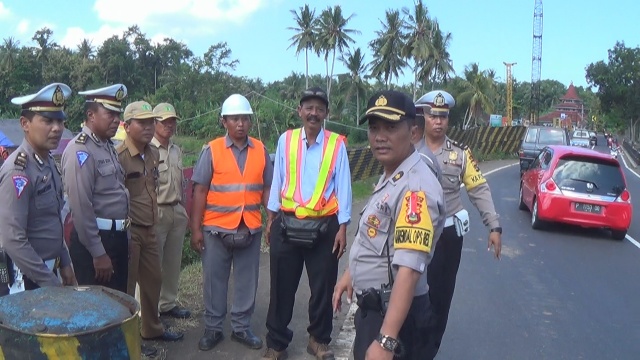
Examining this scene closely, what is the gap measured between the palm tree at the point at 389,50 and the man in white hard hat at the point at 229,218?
53.5 meters

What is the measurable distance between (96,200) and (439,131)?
243cm

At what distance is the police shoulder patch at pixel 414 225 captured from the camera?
254cm

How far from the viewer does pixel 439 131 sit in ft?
14.6

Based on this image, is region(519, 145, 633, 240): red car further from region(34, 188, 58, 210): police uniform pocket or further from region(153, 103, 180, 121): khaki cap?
region(34, 188, 58, 210): police uniform pocket

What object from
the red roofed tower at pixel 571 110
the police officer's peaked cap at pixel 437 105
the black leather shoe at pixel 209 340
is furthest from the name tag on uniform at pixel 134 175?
the red roofed tower at pixel 571 110

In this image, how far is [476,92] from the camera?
195ft

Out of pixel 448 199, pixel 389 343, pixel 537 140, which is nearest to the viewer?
pixel 389 343

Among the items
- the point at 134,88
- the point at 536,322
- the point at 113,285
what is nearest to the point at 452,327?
the point at 536,322

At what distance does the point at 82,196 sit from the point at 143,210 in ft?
2.43

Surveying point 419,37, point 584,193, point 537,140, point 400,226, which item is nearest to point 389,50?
point 419,37

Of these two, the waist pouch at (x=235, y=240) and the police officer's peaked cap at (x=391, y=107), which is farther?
the waist pouch at (x=235, y=240)

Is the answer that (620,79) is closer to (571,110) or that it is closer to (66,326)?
(66,326)

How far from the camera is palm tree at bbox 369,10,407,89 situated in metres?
57.1

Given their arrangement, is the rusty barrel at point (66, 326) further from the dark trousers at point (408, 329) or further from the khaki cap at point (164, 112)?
the khaki cap at point (164, 112)
